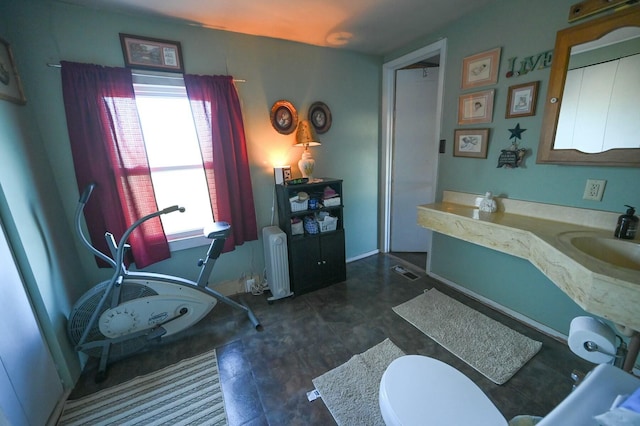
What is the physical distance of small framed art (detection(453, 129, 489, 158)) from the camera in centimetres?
205

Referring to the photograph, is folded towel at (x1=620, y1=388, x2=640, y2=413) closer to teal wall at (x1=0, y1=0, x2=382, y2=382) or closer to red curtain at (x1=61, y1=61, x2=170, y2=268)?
teal wall at (x1=0, y1=0, x2=382, y2=382)

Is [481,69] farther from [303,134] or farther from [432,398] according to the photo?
[432,398]

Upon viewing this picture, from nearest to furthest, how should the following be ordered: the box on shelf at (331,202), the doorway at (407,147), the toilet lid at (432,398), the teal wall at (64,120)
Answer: the toilet lid at (432,398) < the teal wall at (64,120) < the box on shelf at (331,202) < the doorway at (407,147)

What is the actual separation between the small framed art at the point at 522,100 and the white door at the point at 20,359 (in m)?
3.27

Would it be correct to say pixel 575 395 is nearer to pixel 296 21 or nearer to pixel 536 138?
pixel 536 138

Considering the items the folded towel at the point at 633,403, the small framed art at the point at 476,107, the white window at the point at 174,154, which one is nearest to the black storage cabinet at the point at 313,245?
the white window at the point at 174,154

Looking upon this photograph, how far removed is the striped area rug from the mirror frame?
264cm

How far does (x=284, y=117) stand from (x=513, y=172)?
2.04m

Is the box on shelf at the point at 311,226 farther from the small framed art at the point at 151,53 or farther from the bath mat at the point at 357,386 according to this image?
the small framed art at the point at 151,53

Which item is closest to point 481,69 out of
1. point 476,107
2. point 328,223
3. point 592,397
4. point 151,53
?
point 476,107

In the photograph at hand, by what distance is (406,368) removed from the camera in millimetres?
1083

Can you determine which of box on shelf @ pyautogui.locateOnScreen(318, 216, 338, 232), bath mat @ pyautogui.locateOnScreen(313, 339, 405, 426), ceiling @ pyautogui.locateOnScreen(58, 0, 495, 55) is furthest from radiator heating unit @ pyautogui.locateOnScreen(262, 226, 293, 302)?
ceiling @ pyautogui.locateOnScreen(58, 0, 495, 55)

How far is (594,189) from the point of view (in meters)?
1.54

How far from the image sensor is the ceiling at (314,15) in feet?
5.56
